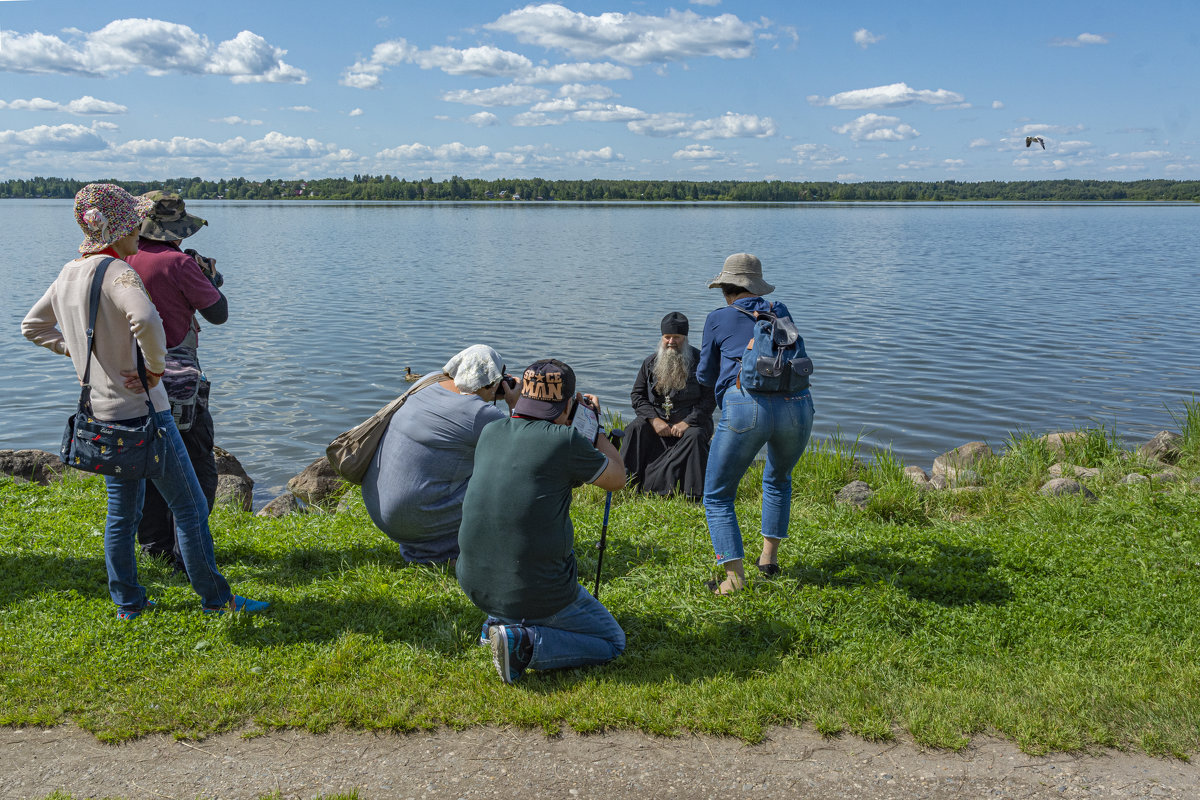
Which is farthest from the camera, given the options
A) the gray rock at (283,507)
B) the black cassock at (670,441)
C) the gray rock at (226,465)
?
the gray rock at (226,465)

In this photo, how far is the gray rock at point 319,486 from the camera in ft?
30.1

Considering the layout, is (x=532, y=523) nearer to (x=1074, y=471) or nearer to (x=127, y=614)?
(x=127, y=614)

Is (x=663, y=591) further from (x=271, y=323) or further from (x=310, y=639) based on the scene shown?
(x=271, y=323)

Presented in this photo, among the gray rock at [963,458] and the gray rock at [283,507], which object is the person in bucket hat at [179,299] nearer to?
the gray rock at [283,507]

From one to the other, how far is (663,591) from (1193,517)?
4164 millimetres

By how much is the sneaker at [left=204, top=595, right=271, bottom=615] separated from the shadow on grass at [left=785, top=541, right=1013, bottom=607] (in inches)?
130

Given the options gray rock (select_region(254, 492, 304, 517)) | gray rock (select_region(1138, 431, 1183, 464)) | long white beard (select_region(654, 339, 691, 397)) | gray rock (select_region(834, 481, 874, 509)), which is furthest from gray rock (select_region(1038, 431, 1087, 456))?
gray rock (select_region(254, 492, 304, 517))

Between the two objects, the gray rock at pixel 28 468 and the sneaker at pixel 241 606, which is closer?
the sneaker at pixel 241 606

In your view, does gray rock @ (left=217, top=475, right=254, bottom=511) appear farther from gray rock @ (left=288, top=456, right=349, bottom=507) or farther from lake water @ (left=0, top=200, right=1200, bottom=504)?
lake water @ (left=0, top=200, right=1200, bottom=504)

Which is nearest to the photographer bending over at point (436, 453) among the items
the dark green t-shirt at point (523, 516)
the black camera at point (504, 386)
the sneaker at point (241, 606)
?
the black camera at point (504, 386)

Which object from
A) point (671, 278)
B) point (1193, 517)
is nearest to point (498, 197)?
point (671, 278)

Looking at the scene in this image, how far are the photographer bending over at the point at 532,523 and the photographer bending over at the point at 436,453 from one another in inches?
44.1

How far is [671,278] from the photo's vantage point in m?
32.5

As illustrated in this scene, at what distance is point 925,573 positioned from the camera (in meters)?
5.89
